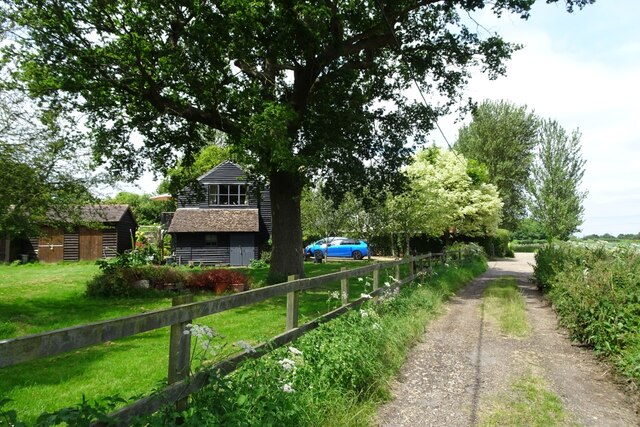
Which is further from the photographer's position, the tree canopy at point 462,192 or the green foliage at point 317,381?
the tree canopy at point 462,192

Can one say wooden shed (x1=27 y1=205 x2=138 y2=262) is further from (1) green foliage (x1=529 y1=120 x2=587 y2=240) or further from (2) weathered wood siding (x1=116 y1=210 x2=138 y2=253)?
(1) green foliage (x1=529 y1=120 x2=587 y2=240)

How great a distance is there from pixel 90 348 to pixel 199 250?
81.6 feet

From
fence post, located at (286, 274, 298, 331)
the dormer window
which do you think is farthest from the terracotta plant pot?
the dormer window

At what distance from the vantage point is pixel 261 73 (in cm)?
1571

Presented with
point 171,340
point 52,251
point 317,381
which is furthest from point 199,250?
point 171,340

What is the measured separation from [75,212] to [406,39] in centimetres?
1260

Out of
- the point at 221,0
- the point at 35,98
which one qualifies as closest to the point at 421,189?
the point at 221,0

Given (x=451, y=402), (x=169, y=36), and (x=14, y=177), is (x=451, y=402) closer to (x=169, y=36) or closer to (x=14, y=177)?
(x=14, y=177)

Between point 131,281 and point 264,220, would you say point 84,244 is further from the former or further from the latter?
point 131,281

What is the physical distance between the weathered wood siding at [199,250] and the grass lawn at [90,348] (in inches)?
625

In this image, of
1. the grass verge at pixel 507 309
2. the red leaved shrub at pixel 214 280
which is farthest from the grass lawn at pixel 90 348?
the grass verge at pixel 507 309

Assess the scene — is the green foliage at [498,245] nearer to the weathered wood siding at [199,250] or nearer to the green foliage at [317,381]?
the weathered wood siding at [199,250]

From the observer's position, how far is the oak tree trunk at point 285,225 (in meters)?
16.6

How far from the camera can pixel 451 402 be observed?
5184 mm
